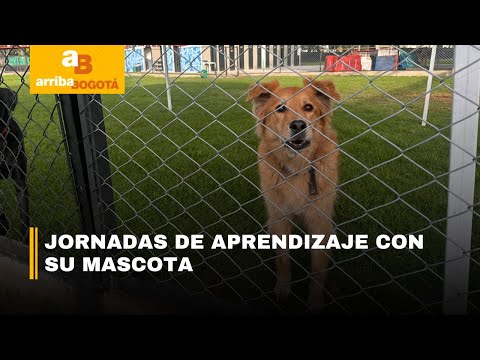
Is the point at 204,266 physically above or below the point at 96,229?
below

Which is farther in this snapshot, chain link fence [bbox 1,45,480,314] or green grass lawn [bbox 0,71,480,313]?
green grass lawn [bbox 0,71,480,313]

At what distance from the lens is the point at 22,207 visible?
10.4ft

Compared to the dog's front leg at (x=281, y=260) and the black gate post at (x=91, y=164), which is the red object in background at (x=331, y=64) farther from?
the black gate post at (x=91, y=164)

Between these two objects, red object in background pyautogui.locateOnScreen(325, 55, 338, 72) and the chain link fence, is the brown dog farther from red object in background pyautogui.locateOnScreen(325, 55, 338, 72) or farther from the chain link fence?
red object in background pyautogui.locateOnScreen(325, 55, 338, 72)

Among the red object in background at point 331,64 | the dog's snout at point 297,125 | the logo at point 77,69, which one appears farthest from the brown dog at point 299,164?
the logo at point 77,69

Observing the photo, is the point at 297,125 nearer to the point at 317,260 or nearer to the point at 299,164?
the point at 299,164

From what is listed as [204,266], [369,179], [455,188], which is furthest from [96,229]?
[369,179]

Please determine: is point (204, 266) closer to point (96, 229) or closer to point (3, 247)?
point (96, 229)

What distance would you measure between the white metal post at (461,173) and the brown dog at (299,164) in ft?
3.33

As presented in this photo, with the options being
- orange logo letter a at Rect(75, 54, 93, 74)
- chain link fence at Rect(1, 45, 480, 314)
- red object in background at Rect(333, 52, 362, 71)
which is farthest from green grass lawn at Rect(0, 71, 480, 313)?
orange logo letter a at Rect(75, 54, 93, 74)

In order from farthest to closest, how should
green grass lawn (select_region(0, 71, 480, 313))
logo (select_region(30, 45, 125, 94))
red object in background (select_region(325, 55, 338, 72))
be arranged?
green grass lawn (select_region(0, 71, 480, 313))
logo (select_region(30, 45, 125, 94))
red object in background (select_region(325, 55, 338, 72))

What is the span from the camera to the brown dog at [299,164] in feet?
7.84

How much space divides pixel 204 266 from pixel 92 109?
1.22 meters

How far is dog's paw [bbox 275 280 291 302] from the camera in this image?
2324 mm
